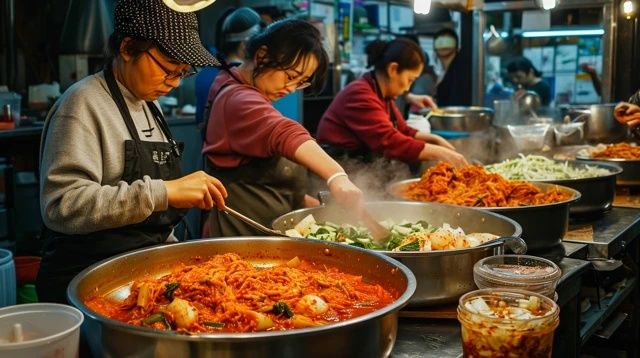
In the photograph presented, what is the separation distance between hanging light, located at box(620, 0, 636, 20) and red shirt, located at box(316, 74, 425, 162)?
2.64 metres

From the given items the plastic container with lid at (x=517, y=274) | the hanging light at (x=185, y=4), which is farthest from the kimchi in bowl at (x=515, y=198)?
the hanging light at (x=185, y=4)

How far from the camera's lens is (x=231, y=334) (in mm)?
1282

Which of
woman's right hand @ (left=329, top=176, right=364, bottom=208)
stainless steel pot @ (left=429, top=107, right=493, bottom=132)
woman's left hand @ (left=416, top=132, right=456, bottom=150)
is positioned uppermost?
stainless steel pot @ (left=429, top=107, right=493, bottom=132)

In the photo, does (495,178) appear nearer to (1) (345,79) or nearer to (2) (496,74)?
(1) (345,79)

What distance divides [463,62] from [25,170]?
4.90 meters

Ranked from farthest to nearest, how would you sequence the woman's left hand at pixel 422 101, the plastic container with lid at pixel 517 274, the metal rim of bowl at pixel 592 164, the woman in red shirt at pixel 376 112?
the woman's left hand at pixel 422 101 < the woman in red shirt at pixel 376 112 < the metal rim of bowl at pixel 592 164 < the plastic container with lid at pixel 517 274

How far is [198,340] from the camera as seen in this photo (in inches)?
50.3

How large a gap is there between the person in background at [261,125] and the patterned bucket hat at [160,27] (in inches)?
24.3

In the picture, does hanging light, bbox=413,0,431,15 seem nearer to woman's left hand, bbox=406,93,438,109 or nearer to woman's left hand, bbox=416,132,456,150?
woman's left hand, bbox=416,132,456,150

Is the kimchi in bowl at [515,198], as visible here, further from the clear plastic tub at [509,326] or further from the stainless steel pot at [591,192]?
the clear plastic tub at [509,326]

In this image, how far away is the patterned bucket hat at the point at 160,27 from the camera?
82.0 inches

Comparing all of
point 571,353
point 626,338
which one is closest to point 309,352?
point 571,353

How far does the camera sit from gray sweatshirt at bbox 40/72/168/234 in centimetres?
187

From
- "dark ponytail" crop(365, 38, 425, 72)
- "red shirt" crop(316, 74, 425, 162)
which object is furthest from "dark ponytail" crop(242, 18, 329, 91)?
"dark ponytail" crop(365, 38, 425, 72)
